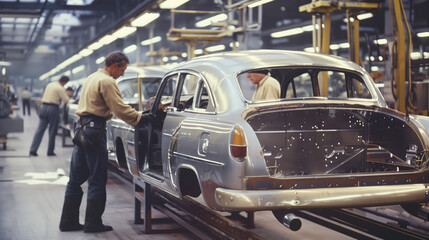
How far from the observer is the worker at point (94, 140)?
19.9 ft

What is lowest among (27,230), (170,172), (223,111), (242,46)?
(27,230)

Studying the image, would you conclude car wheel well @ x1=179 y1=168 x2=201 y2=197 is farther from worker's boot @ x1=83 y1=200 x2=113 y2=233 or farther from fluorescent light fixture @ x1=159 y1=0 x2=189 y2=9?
fluorescent light fixture @ x1=159 y1=0 x2=189 y2=9

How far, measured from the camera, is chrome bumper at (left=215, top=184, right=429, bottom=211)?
4.32m

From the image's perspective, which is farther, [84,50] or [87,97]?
[84,50]

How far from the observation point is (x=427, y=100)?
9242mm

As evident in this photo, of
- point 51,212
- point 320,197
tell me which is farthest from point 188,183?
point 51,212

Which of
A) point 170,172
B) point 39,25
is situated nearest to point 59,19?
point 39,25

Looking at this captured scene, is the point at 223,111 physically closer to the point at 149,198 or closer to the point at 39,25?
the point at 149,198

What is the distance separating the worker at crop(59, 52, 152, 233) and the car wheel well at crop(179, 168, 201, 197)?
0.97m

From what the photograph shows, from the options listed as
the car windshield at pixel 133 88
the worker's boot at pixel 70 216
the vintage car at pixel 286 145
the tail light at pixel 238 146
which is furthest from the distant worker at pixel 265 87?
the tail light at pixel 238 146

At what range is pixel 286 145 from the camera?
5.32m

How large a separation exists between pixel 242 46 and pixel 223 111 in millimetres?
8551

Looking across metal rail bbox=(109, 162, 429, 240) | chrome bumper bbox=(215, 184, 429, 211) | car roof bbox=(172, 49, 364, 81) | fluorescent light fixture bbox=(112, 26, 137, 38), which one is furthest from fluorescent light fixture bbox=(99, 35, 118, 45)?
chrome bumper bbox=(215, 184, 429, 211)

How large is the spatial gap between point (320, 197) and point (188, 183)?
146 cm
